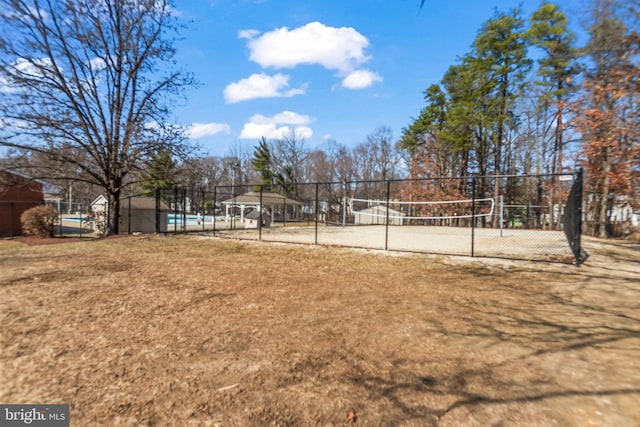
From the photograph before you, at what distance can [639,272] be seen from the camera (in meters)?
6.82

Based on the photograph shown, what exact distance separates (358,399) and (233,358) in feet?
4.33

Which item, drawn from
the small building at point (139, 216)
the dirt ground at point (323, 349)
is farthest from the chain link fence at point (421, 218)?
the dirt ground at point (323, 349)

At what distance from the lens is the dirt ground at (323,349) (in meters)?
2.16

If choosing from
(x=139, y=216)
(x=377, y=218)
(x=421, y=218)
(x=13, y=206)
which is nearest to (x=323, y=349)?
(x=421, y=218)

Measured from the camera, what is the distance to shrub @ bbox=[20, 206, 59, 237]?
14062 mm

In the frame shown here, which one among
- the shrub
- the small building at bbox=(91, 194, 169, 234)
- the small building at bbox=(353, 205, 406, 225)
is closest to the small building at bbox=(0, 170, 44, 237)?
the shrub

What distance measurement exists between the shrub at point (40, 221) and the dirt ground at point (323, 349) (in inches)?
415

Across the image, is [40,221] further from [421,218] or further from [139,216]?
[421,218]

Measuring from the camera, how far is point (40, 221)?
14094 millimetres

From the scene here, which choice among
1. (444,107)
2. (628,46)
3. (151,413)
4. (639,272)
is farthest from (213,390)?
(444,107)

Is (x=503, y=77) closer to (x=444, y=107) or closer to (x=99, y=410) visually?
(x=444, y=107)

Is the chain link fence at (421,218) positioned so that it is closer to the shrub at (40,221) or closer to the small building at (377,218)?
the small building at (377,218)

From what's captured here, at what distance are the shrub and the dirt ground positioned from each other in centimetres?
1053

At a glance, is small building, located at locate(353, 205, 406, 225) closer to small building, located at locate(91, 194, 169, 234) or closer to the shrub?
small building, located at locate(91, 194, 169, 234)
